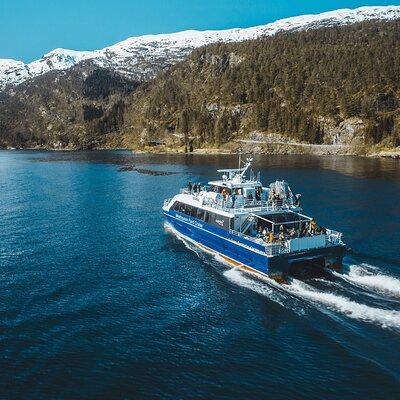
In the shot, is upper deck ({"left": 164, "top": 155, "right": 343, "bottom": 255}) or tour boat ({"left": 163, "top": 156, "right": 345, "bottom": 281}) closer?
tour boat ({"left": 163, "top": 156, "right": 345, "bottom": 281})

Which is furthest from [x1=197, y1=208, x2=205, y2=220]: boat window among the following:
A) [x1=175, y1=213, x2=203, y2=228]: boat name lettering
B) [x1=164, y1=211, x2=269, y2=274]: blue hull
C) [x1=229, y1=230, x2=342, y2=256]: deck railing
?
[x1=229, y1=230, x2=342, y2=256]: deck railing

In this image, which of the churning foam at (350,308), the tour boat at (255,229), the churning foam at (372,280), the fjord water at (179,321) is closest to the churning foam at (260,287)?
the fjord water at (179,321)

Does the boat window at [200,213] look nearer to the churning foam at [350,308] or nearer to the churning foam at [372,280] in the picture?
the churning foam at [350,308]

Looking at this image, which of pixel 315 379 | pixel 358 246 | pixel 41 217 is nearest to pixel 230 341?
pixel 315 379

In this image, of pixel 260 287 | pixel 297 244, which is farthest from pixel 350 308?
pixel 297 244

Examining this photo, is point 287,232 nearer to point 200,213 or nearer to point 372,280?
point 372,280

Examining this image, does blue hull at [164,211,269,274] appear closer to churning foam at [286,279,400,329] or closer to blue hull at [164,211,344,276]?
blue hull at [164,211,344,276]

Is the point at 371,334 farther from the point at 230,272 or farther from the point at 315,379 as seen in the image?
the point at 230,272
